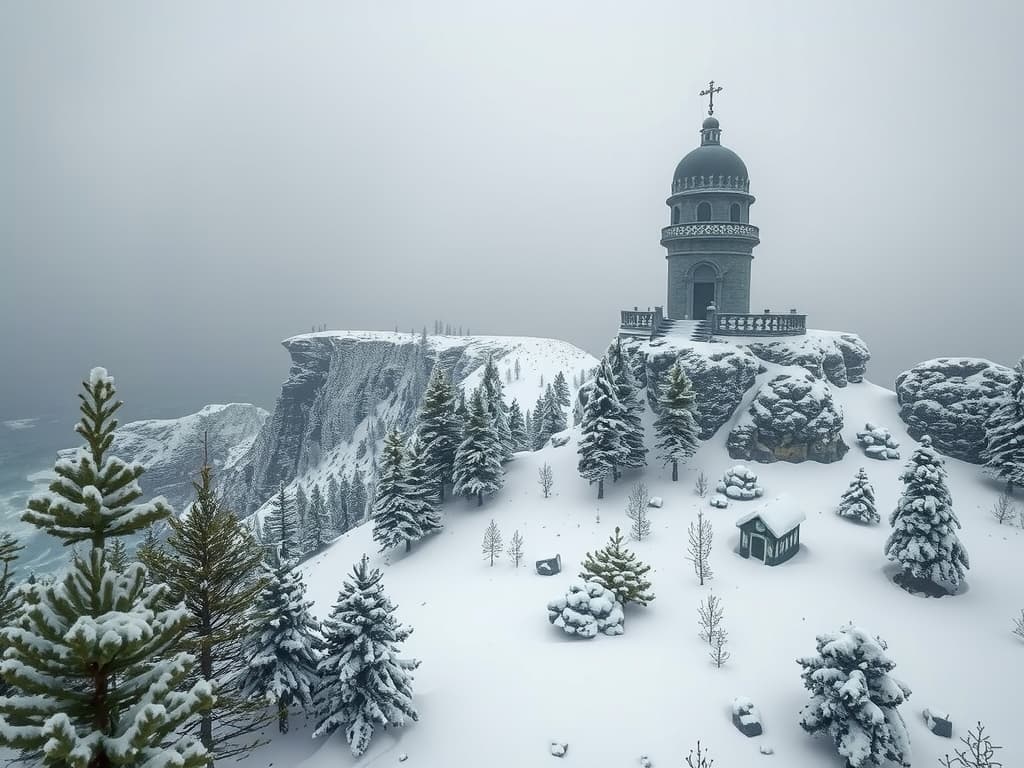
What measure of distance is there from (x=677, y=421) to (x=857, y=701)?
62.2 feet

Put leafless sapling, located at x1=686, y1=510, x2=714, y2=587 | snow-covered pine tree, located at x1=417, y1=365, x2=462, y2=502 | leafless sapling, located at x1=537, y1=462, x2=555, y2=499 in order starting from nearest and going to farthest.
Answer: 1. leafless sapling, located at x1=686, y1=510, x2=714, y2=587
2. leafless sapling, located at x1=537, y1=462, x2=555, y2=499
3. snow-covered pine tree, located at x1=417, y1=365, x2=462, y2=502

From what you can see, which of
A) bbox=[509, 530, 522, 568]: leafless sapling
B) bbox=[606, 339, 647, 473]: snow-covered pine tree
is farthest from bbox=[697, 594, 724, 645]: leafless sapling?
bbox=[606, 339, 647, 473]: snow-covered pine tree

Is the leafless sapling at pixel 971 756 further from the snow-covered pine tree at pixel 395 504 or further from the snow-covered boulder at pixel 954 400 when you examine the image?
the snow-covered pine tree at pixel 395 504

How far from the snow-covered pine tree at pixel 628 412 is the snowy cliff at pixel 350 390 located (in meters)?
88.1

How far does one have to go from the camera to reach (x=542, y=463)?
37.6 metres

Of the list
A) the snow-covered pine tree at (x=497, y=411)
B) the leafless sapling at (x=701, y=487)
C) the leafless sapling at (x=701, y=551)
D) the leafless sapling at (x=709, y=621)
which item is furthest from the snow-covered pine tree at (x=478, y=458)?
the leafless sapling at (x=709, y=621)

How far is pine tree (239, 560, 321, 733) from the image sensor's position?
15516mm

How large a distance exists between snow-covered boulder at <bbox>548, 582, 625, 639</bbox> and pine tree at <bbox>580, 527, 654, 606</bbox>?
0.57m

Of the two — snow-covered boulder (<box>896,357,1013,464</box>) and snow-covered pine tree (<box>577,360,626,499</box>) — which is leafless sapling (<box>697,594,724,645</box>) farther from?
snow-covered boulder (<box>896,357,1013,464</box>)

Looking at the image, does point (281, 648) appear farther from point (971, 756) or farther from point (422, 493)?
point (971, 756)

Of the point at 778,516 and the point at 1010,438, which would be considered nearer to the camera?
the point at 778,516

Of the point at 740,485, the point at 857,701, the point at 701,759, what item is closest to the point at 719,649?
the point at 701,759

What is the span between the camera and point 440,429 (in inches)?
1409

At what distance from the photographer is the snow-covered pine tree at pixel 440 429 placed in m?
35.3
